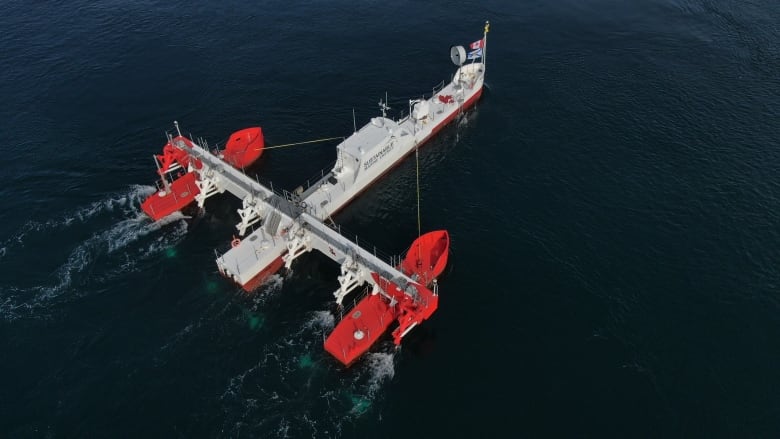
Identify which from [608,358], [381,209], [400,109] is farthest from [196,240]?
[608,358]

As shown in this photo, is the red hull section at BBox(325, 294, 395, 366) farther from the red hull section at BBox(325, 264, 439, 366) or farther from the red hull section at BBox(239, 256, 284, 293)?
the red hull section at BBox(239, 256, 284, 293)

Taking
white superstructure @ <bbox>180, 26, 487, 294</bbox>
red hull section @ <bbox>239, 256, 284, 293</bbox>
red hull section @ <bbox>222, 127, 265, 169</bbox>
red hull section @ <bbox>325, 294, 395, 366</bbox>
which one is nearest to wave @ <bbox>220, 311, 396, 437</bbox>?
red hull section @ <bbox>325, 294, 395, 366</bbox>

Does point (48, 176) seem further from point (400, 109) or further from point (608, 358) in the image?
point (608, 358)

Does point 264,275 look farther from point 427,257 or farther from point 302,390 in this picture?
point 427,257

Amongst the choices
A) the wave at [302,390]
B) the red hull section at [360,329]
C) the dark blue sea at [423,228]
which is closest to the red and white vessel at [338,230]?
the red hull section at [360,329]

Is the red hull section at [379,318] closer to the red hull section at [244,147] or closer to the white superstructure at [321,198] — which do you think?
the white superstructure at [321,198]

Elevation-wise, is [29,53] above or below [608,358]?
above
